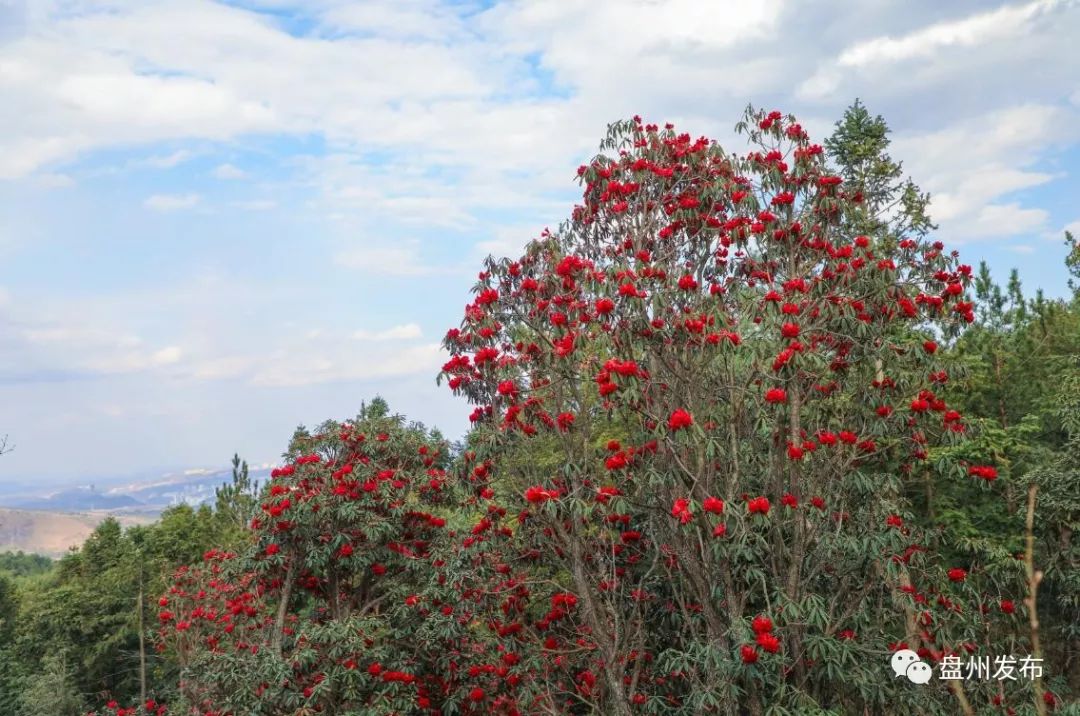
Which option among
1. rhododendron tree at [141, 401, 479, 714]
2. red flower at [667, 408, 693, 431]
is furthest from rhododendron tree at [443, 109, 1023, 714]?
rhododendron tree at [141, 401, 479, 714]

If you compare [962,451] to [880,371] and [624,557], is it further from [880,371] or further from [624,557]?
[624,557]

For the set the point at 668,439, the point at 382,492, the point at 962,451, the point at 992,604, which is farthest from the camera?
the point at 962,451

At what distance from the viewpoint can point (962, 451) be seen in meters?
10.9

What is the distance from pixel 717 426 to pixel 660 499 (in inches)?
33.4

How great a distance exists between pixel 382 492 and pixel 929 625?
17.1ft

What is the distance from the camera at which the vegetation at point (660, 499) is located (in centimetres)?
551

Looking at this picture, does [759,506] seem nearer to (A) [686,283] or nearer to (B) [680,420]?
(B) [680,420]

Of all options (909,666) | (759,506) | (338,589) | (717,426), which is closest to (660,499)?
(717,426)

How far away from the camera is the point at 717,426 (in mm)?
6207

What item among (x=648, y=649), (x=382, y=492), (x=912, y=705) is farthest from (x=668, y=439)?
(x=382, y=492)

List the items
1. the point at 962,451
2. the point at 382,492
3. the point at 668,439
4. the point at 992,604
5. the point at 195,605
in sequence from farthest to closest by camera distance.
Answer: the point at 962,451, the point at 195,605, the point at 382,492, the point at 992,604, the point at 668,439

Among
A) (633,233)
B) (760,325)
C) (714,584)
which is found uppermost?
(633,233)

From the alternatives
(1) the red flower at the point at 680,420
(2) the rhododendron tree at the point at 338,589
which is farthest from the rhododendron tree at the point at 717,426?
(2) the rhododendron tree at the point at 338,589

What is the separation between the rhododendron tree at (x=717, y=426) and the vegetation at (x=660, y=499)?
0.03 metres
